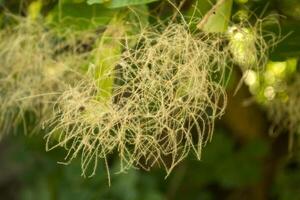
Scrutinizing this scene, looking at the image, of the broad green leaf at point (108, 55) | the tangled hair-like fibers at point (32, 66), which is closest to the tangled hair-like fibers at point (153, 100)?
the broad green leaf at point (108, 55)

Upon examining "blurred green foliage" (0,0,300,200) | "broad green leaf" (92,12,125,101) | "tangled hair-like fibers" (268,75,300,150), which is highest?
"broad green leaf" (92,12,125,101)

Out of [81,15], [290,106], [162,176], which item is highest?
[81,15]

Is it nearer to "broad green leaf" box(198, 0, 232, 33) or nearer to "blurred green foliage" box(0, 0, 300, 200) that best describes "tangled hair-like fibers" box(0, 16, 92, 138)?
"blurred green foliage" box(0, 0, 300, 200)

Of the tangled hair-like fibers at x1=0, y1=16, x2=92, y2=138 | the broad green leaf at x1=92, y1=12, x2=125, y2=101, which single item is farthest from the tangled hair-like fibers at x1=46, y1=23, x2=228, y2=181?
the tangled hair-like fibers at x1=0, y1=16, x2=92, y2=138

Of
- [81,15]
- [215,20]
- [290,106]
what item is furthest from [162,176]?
[215,20]

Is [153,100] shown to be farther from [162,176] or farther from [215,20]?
[162,176]

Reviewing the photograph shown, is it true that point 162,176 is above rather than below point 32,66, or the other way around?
below

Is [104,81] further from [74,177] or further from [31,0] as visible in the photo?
[74,177]
